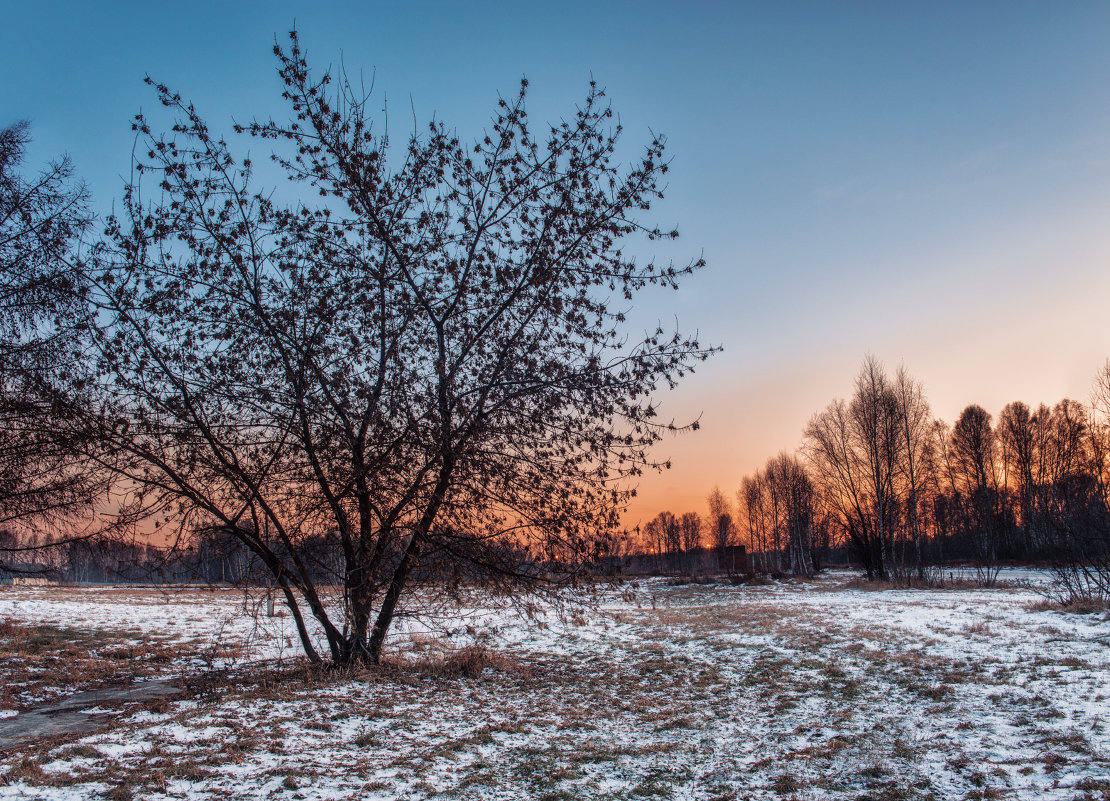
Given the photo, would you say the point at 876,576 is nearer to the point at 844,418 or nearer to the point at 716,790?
the point at 844,418

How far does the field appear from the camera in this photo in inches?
170

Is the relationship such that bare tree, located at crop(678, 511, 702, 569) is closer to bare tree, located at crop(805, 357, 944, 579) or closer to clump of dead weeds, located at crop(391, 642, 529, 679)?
bare tree, located at crop(805, 357, 944, 579)

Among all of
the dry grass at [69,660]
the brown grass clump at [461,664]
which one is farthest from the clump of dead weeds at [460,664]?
the dry grass at [69,660]

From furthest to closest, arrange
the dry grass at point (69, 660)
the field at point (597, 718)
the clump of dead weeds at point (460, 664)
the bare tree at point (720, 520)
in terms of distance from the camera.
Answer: the bare tree at point (720, 520) → the clump of dead weeds at point (460, 664) → the dry grass at point (69, 660) → the field at point (597, 718)

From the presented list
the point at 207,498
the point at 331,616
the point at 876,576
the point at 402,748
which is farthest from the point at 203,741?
the point at 876,576

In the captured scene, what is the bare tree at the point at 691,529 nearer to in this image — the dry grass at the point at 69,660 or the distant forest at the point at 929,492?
the distant forest at the point at 929,492

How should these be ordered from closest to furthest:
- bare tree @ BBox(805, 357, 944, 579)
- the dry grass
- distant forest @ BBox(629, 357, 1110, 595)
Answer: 1. the dry grass
2. distant forest @ BBox(629, 357, 1110, 595)
3. bare tree @ BBox(805, 357, 944, 579)

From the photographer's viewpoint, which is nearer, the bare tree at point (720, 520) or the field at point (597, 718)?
the field at point (597, 718)

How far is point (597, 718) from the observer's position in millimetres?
6246

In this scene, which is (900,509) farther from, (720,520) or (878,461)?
(720,520)

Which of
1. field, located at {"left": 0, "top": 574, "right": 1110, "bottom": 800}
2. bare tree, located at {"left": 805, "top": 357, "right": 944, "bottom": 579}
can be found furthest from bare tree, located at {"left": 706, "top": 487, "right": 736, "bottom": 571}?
field, located at {"left": 0, "top": 574, "right": 1110, "bottom": 800}

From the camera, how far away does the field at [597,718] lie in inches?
170

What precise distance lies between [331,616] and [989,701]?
26.0ft

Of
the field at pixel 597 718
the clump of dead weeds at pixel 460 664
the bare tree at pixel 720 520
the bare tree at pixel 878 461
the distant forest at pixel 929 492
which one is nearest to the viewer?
the field at pixel 597 718
